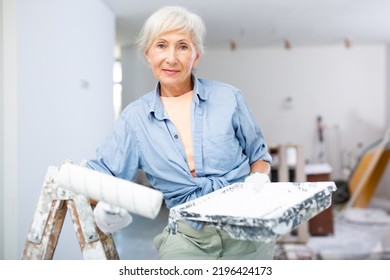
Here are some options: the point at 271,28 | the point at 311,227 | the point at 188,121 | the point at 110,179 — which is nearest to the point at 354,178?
the point at 311,227

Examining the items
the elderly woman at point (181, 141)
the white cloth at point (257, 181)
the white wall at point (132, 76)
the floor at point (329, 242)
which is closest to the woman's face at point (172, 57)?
the elderly woman at point (181, 141)

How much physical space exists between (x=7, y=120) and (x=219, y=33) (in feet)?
4.17

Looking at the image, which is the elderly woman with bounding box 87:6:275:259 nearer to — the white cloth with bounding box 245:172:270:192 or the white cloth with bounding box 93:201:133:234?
the white cloth with bounding box 245:172:270:192

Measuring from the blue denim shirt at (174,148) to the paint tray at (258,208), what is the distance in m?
0.09

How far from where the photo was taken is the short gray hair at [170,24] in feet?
3.16

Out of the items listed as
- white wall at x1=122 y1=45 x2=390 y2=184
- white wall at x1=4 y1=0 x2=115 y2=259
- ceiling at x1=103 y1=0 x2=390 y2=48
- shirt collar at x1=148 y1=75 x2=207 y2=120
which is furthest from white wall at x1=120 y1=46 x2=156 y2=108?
white wall at x1=122 y1=45 x2=390 y2=184

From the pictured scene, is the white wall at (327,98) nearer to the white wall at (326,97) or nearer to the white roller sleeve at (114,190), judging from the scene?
the white wall at (326,97)

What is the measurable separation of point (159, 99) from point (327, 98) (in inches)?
144

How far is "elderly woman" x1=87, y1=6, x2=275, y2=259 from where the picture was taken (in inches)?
38.2

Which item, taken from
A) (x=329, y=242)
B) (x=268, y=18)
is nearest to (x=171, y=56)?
(x=268, y=18)

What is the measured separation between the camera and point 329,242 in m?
2.79

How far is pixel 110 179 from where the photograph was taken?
0.73 m

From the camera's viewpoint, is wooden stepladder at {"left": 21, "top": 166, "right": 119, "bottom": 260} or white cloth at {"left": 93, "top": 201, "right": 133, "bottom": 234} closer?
white cloth at {"left": 93, "top": 201, "right": 133, "bottom": 234}
